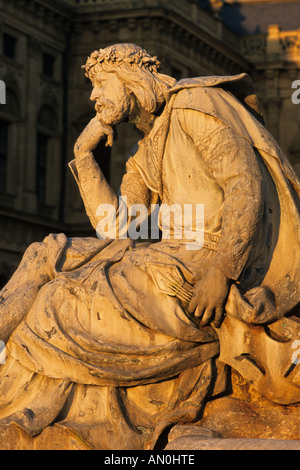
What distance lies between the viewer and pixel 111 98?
550 centimetres

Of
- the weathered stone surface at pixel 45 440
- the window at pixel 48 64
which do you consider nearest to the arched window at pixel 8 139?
the window at pixel 48 64

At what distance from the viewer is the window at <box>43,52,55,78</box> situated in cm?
4203

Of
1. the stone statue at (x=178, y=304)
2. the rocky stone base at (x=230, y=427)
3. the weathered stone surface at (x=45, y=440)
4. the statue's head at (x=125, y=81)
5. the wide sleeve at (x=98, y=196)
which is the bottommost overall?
the weathered stone surface at (x=45, y=440)

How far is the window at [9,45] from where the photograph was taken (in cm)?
3969

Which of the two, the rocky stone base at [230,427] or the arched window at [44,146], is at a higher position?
the arched window at [44,146]

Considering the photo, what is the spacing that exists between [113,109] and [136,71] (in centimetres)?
15

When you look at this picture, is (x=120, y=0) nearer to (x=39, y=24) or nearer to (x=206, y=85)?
(x=39, y=24)

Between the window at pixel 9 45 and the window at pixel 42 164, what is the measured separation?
2832 millimetres

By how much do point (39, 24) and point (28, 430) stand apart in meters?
36.8

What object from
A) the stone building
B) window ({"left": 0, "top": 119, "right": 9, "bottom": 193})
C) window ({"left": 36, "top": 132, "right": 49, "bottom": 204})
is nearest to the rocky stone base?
the stone building

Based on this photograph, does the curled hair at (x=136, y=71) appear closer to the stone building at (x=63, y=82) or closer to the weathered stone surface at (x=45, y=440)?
the weathered stone surface at (x=45, y=440)

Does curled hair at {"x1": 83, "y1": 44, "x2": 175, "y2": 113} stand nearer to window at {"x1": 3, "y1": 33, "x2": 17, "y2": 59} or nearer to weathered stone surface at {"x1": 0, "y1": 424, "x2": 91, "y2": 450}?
weathered stone surface at {"x1": 0, "y1": 424, "x2": 91, "y2": 450}

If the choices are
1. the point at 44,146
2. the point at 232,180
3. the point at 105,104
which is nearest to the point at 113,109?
the point at 105,104

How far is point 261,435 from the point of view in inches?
197
